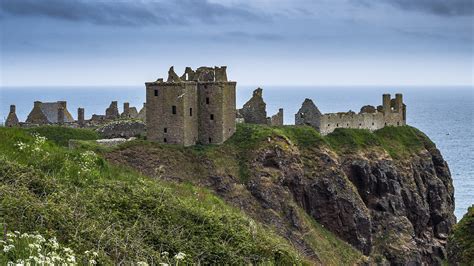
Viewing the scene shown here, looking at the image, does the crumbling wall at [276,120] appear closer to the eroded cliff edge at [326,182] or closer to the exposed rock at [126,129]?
the eroded cliff edge at [326,182]

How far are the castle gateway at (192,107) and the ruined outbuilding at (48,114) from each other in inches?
579

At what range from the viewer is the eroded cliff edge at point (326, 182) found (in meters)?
49.8

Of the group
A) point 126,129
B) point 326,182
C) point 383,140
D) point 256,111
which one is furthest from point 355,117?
point 126,129

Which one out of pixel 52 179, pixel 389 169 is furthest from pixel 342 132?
pixel 52 179

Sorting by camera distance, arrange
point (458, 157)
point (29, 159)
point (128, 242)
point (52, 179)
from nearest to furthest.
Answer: point (128, 242)
point (52, 179)
point (29, 159)
point (458, 157)

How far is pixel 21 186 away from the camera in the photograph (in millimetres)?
16891

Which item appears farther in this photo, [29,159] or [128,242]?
[29,159]

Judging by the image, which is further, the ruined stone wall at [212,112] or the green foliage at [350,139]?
the green foliage at [350,139]

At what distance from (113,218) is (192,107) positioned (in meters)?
37.2

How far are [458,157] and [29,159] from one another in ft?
355

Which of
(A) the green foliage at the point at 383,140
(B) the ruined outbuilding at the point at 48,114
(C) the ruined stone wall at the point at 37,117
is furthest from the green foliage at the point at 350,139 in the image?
(C) the ruined stone wall at the point at 37,117

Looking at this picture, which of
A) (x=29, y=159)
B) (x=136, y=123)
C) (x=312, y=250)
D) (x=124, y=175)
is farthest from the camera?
(x=136, y=123)

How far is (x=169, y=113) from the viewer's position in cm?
5291

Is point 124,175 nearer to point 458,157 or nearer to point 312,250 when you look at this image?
point 312,250
